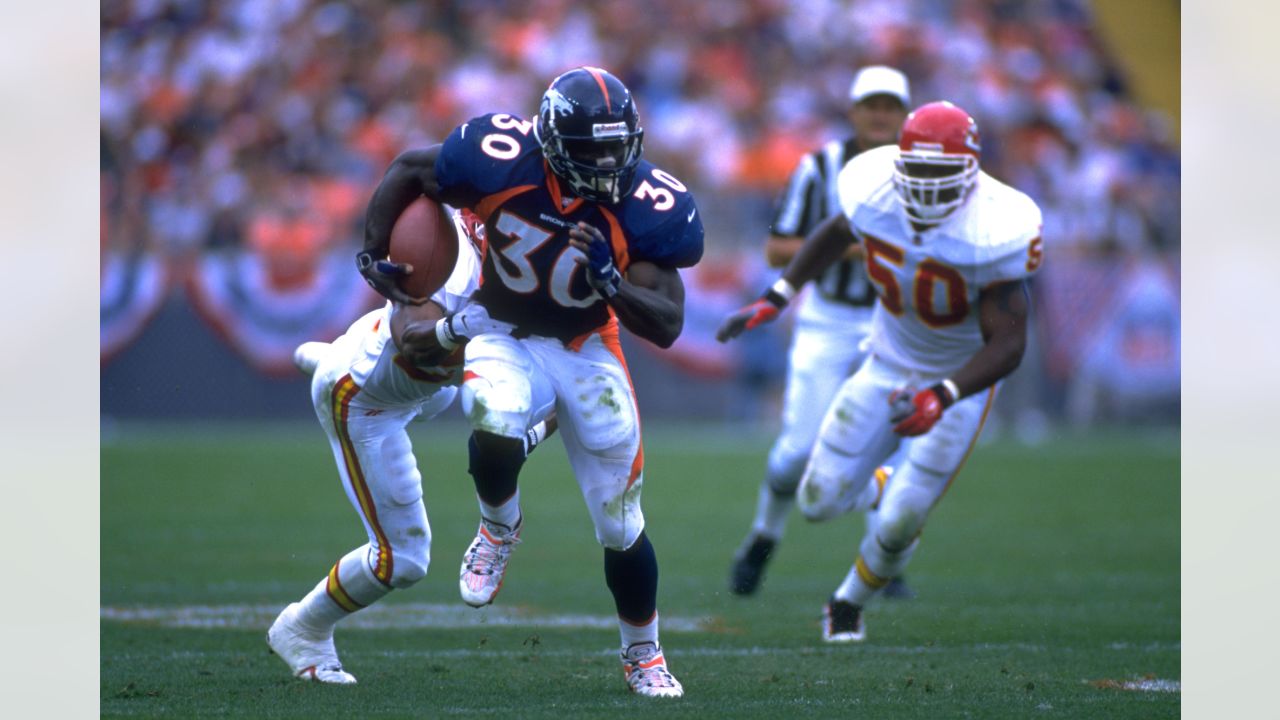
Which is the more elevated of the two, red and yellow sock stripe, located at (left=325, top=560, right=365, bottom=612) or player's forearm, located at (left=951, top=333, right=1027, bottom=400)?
player's forearm, located at (left=951, top=333, right=1027, bottom=400)

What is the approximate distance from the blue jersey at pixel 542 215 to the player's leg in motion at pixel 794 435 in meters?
1.95

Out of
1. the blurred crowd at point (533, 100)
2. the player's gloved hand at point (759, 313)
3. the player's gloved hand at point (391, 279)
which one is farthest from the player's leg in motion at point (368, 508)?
the blurred crowd at point (533, 100)

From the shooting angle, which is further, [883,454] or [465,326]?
[883,454]

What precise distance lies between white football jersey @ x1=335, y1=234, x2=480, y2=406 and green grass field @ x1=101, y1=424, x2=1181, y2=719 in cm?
73

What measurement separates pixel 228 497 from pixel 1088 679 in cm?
547

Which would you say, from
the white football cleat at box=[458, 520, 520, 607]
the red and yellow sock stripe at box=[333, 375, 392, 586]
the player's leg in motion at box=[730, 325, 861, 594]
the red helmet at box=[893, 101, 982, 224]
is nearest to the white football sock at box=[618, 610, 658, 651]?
the white football cleat at box=[458, 520, 520, 607]

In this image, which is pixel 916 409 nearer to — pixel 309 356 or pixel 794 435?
pixel 794 435

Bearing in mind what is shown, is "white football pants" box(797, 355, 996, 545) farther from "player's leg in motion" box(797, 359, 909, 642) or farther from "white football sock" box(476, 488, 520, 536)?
"white football sock" box(476, 488, 520, 536)

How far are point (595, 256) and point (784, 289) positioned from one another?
5.12 feet

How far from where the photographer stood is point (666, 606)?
5812 millimetres

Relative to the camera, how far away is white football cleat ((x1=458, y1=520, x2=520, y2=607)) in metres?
4.10

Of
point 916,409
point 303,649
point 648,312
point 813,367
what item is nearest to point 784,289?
point 916,409
